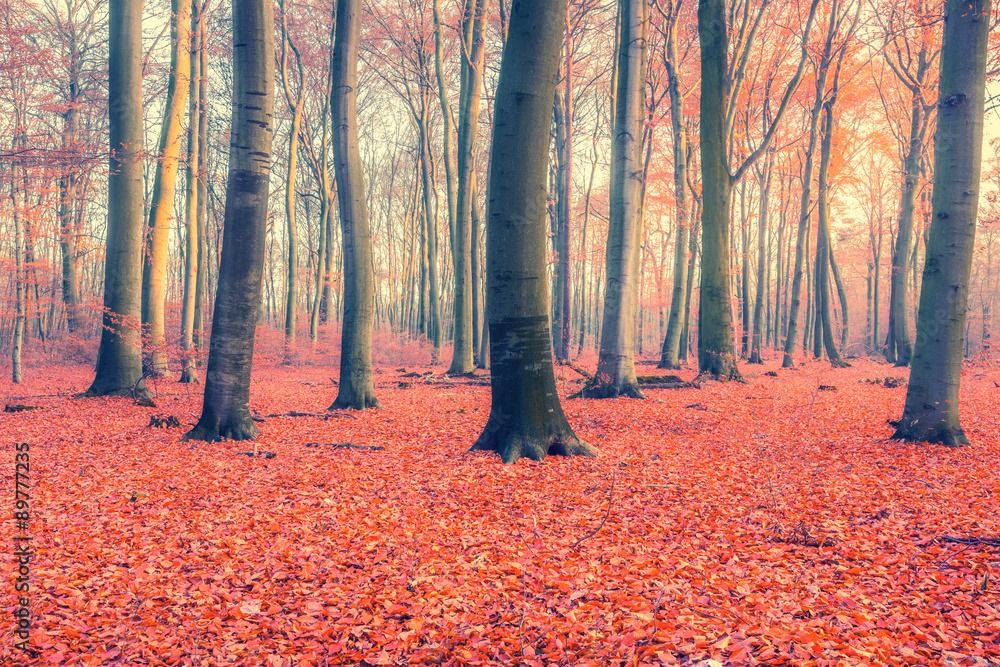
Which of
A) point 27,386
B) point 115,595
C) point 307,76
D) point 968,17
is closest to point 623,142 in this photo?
point 968,17

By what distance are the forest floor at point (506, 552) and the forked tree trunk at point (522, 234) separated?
607mm

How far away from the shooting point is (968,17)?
241 inches

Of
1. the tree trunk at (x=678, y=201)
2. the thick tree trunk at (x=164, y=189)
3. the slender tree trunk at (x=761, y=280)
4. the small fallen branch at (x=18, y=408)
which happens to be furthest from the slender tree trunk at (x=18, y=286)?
the slender tree trunk at (x=761, y=280)

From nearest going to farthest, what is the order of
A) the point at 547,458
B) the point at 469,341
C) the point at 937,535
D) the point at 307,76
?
the point at 937,535 < the point at 547,458 < the point at 469,341 < the point at 307,76

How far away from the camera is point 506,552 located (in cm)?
371

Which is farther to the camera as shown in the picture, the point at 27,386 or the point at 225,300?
the point at 27,386

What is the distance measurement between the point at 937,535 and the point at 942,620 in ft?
4.40

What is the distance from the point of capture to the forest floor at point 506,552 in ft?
8.70

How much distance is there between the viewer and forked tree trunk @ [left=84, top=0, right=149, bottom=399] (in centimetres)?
980

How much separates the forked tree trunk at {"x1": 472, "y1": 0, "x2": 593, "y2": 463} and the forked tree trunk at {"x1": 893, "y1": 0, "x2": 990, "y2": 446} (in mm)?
4558

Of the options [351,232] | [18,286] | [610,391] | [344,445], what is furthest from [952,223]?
[18,286]

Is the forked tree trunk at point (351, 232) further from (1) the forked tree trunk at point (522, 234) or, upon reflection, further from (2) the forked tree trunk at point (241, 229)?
(1) the forked tree trunk at point (522, 234)

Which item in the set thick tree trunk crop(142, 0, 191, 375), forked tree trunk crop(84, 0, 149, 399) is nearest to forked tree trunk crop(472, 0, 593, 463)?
forked tree trunk crop(84, 0, 149, 399)

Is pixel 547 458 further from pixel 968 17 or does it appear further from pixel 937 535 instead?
pixel 968 17
